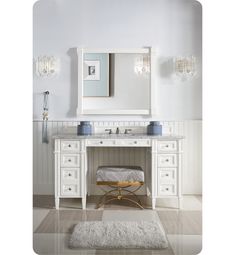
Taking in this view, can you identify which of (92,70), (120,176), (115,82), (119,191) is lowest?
(119,191)

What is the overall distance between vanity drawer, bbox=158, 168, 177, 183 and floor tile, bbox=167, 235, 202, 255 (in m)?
0.90

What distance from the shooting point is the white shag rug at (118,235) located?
267cm

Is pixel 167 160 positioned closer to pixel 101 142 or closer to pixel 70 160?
pixel 101 142

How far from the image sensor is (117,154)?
438 centimetres

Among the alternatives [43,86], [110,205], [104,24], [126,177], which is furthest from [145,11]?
[110,205]

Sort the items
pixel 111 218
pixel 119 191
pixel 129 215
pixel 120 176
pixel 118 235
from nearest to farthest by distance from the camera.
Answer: pixel 118 235, pixel 111 218, pixel 129 215, pixel 120 176, pixel 119 191

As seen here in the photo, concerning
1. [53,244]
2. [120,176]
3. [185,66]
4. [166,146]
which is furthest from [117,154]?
[53,244]

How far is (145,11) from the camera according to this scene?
4.37 metres

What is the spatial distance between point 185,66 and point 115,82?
0.86 m

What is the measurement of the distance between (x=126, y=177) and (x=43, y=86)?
1572mm

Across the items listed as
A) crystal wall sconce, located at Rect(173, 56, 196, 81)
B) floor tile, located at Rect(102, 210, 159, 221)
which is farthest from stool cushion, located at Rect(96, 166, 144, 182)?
crystal wall sconce, located at Rect(173, 56, 196, 81)

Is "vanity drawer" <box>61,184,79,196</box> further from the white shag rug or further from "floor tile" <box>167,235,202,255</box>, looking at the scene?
"floor tile" <box>167,235,202,255</box>

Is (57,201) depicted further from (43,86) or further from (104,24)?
(104,24)

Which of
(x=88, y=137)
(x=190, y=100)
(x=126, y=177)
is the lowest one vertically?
(x=126, y=177)
